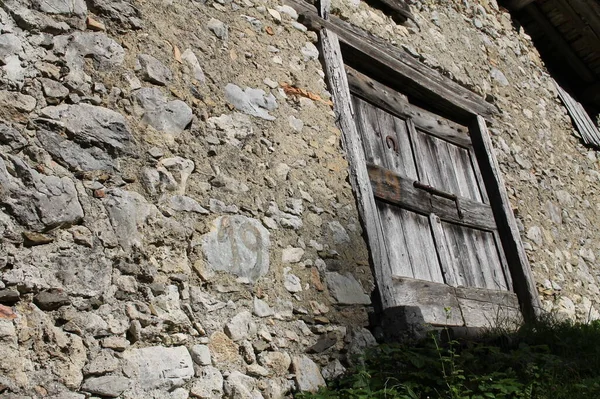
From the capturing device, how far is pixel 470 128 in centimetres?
476

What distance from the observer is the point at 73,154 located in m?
2.21

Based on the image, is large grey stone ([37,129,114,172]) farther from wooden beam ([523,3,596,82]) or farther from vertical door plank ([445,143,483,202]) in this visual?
wooden beam ([523,3,596,82])

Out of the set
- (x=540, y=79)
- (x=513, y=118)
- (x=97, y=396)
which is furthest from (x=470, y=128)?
(x=97, y=396)

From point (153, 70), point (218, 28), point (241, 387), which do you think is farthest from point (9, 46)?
point (241, 387)

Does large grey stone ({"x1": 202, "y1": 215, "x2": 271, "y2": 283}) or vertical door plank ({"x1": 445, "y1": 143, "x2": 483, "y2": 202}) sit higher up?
vertical door plank ({"x1": 445, "y1": 143, "x2": 483, "y2": 202})

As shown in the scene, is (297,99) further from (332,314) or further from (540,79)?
(540,79)

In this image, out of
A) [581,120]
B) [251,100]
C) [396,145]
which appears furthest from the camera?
[581,120]

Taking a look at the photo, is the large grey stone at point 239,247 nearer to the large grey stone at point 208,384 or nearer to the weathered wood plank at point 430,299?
the large grey stone at point 208,384

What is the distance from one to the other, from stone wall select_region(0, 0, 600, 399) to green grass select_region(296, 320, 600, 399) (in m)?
0.16

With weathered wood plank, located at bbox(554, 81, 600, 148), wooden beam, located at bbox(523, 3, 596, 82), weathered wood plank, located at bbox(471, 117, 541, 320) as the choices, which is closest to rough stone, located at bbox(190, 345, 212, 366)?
weathered wood plank, located at bbox(471, 117, 541, 320)

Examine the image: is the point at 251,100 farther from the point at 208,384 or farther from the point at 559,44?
the point at 559,44

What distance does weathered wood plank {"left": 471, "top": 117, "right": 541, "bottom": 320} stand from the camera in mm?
4152

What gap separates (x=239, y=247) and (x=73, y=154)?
2.46 feet

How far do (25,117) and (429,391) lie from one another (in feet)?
6.17
